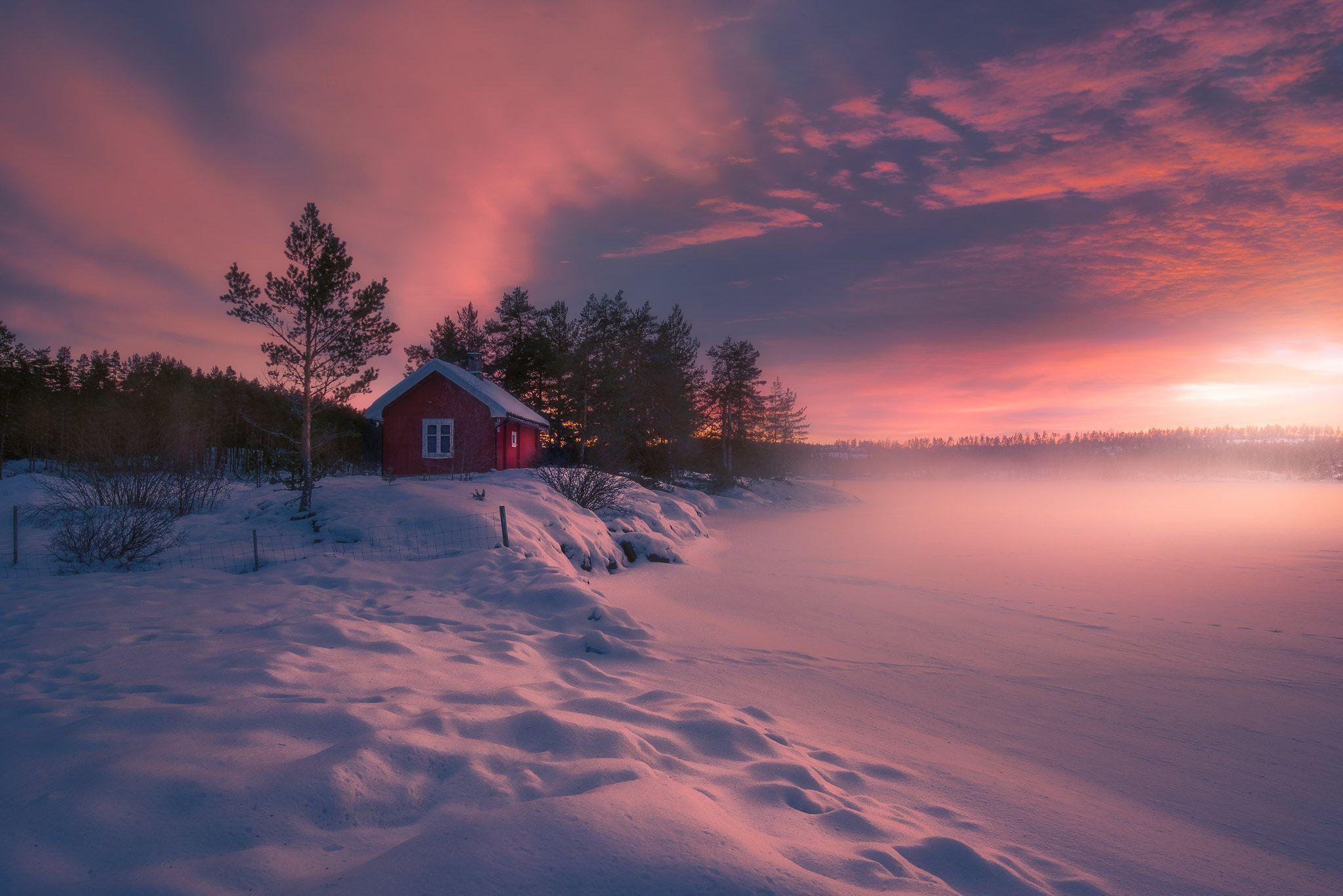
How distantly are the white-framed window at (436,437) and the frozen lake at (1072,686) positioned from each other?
46.3 feet

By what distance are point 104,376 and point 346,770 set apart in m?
73.5

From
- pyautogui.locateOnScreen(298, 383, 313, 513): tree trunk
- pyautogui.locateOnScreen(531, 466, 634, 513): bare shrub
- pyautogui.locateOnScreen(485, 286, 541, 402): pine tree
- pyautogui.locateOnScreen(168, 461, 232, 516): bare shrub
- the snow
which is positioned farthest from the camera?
pyautogui.locateOnScreen(485, 286, 541, 402): pine tree

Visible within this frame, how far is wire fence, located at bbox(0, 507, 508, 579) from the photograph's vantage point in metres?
9.55

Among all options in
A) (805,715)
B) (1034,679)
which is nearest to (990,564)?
(1034,679)

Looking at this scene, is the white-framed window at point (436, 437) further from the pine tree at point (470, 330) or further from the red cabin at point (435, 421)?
the pine tree at point (470, 330)

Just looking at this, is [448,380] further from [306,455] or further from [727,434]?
[727,434]

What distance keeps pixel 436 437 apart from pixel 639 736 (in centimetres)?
2354

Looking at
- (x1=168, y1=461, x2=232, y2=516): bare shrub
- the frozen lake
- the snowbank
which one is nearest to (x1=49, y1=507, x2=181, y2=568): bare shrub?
(x1=168, y1=461, x2=232, y2=516): bare shrub

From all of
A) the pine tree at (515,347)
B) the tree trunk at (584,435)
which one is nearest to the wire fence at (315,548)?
the tree trunk at (584,435)

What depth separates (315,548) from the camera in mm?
11047

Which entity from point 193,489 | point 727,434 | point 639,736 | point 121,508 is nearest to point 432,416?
point 193,489

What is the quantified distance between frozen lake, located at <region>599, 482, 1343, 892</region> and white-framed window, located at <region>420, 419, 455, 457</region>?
46.3 feet

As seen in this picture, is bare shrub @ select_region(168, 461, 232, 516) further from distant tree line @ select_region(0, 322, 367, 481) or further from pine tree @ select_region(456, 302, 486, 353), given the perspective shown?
pine tree @ select_region(456, 302, 486, 353)

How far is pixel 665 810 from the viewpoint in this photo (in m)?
2.59
